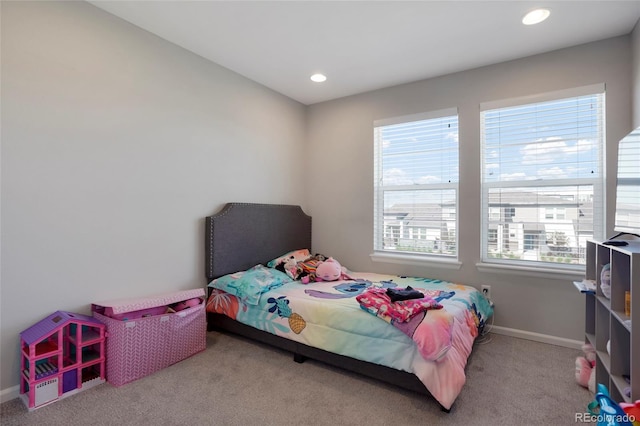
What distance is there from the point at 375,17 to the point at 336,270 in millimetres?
2224

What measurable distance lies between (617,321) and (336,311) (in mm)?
1584

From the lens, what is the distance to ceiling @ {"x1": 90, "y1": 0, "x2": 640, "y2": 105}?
2223 millimetres

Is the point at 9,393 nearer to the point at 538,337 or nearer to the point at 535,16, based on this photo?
the point at 538,337

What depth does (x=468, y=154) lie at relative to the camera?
317 cm

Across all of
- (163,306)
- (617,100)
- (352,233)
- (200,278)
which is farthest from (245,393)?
(617,100)

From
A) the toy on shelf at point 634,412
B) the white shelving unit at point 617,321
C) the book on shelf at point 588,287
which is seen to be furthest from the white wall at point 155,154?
the toy on shelf at point 634,412

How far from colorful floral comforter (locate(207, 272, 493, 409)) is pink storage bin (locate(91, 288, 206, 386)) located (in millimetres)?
418

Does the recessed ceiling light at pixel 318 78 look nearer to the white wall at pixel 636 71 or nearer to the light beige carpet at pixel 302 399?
the white wall at pixel 636 71

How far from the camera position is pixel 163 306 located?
2.46m

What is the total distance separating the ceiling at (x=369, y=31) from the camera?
2.22 metres

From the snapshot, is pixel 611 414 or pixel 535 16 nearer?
pixel 611 414

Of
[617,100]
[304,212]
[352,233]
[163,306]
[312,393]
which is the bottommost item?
[312,393]

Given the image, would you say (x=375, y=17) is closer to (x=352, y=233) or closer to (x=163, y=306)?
(x=352, y=233)

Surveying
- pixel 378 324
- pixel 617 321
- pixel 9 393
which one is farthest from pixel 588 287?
pixel 9 393
